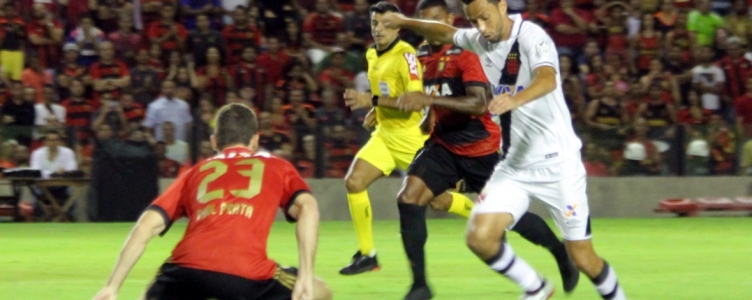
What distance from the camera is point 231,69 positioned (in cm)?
A: 1722

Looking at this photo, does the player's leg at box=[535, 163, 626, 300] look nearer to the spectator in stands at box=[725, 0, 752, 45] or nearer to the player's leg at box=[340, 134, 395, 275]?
the player's leg at box=[340, 134, 395, 275]

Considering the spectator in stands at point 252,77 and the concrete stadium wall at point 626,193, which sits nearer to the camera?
the concrete stadium wall at point 626,193

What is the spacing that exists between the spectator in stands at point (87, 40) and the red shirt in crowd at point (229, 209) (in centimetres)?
1191

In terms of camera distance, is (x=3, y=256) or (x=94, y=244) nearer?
(x=3, y=256)

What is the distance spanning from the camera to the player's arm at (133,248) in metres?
5.02

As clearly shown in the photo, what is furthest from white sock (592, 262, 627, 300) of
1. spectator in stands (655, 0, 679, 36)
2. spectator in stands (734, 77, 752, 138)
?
spectator in stands (655, 0, 679, 36)

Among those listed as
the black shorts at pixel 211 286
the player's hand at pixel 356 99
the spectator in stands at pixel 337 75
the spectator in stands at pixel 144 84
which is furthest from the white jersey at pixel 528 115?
the spectator in stands at pixel 337 75

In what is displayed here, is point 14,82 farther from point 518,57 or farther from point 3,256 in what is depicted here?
point 518,57

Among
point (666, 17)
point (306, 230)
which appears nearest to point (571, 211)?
point (306, 230)

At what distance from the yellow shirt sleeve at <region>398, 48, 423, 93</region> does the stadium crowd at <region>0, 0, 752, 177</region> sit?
245 inches

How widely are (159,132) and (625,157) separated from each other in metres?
6.14

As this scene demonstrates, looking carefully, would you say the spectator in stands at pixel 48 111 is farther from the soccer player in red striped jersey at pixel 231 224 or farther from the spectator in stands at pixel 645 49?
the soccer player in red striped jersey at pixel 231 224

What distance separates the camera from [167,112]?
1594cm

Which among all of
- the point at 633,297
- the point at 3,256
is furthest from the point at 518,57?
the point at 3,256
